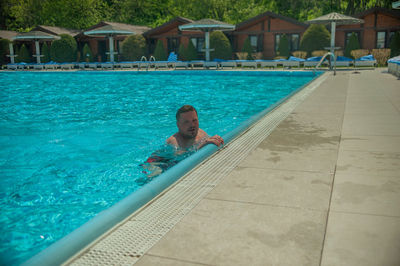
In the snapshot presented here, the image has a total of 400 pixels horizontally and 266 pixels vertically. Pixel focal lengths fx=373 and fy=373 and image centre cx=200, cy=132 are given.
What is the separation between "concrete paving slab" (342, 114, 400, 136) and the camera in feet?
17.2

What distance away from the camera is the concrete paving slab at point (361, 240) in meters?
1.98

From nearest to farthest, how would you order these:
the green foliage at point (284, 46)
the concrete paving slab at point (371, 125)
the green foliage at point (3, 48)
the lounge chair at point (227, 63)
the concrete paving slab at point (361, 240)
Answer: the concrete paving slab at point (361, 240) → the concrete paving slab at point (371, 125) → the lounge chair at point (227, 63) → the green foliage at point (284, 46) → the green foliage at point (3, 48)

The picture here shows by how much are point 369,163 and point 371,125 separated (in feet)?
7.29

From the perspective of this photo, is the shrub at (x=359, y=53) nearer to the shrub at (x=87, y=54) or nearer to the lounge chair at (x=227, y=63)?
the lounge chair at (x=227, y=63)

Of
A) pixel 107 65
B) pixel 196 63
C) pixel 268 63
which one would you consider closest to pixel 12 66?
pixel 107 65

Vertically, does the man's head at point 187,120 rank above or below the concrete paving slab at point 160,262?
above

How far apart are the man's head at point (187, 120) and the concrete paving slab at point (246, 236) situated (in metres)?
2.21

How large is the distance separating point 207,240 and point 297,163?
1907 millimetres

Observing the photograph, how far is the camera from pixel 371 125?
18.9 feet

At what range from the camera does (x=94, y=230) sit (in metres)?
2.34

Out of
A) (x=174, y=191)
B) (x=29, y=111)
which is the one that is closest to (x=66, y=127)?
(x=29, y=111)

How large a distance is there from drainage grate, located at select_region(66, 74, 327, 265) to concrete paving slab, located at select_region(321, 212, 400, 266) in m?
1.00

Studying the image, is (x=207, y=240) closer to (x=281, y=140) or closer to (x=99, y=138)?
(x=281, y=140)

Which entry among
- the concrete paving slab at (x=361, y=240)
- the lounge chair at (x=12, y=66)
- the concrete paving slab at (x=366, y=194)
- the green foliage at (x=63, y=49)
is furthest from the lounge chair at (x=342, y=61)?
the green foliage at (x=63, y=49)
